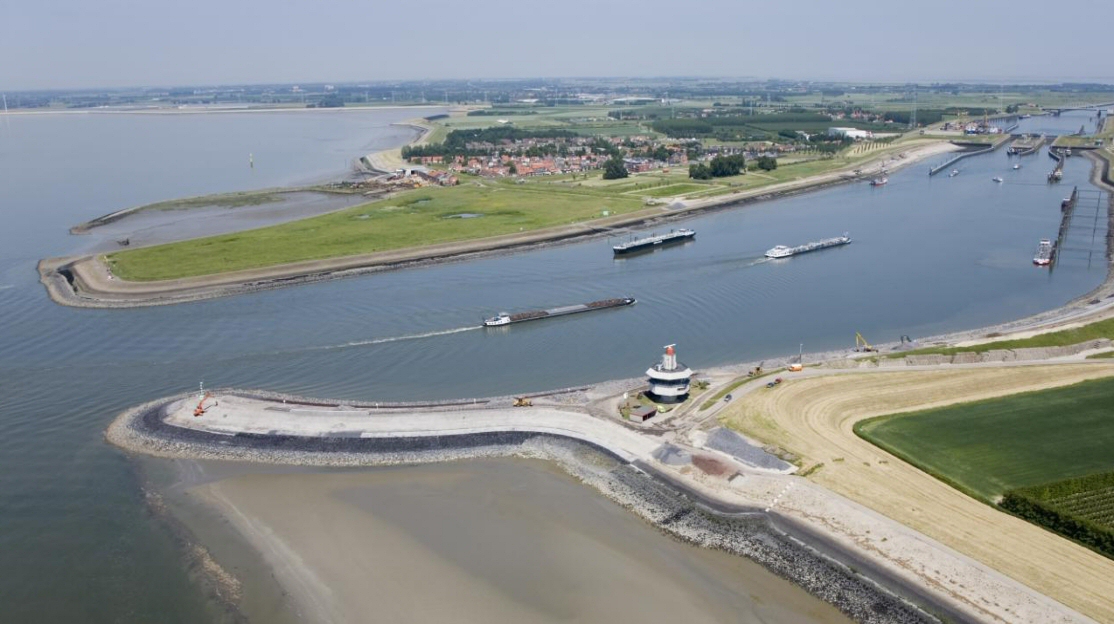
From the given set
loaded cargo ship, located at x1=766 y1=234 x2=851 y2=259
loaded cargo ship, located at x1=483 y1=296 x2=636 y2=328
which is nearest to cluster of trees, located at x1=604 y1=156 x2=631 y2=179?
loaded cargo ship, located at x1=766 y1=234 x2=851 y2=259

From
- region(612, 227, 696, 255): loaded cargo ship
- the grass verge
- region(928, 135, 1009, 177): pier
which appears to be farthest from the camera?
region(928, 135, 1009, 177): pier

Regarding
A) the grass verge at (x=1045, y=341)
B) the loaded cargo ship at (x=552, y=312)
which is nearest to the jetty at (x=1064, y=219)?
the grass verge at (x=1045, y=341)

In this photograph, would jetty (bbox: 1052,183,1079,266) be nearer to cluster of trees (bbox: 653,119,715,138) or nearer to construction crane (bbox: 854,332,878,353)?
construction crane (bbox: 854,332,878,353)

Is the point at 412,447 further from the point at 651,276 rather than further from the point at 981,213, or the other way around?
the point at 981,213

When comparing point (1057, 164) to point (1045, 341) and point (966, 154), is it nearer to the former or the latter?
point (966, 154)

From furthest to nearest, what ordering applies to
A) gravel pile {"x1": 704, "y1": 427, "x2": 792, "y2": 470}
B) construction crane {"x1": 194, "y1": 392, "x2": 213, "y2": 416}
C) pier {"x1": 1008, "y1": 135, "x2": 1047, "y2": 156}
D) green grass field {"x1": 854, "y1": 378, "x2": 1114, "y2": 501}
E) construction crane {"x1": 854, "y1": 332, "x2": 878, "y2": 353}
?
pier {"x1": 1008, "y1": 135, "x2": 1047, "y2": 156} < construction crane {"x1": 854, "y1": 332, "x2": 878, "y2": 353} < construction crane {"x1": 194, "y1": 392, "x2": 213, "y2": 416} < gravel pile {"x1": 704, "y1": 427, "x2": 792, "y2": 470} < green grass field {"x1": 854, "y1": 378, "x2": 1114, "y2": 501}

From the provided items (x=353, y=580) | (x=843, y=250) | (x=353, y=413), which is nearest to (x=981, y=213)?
(x=843, y=250)
